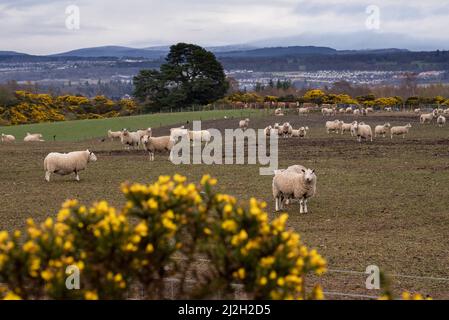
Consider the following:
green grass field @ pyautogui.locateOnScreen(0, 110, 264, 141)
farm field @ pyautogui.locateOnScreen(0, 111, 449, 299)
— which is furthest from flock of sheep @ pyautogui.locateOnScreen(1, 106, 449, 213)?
green grass field @ pyautogui.locateOnScreen(0, 110, 264, 141)

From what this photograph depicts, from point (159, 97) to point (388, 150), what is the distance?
57.0 meters

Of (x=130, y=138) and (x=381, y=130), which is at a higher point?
(x=130, y=138)

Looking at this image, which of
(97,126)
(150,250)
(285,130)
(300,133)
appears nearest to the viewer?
(150,250)

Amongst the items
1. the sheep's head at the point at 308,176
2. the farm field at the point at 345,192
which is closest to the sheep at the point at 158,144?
the farm field at the point at 345,192

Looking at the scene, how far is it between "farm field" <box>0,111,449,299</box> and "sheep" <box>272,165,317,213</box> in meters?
0.46

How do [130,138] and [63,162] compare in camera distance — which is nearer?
[63,162]

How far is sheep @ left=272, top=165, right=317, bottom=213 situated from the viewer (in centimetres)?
1927

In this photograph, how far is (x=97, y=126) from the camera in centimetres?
6569

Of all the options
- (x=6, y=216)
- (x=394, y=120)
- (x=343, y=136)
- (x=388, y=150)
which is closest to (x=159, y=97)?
(x=394, y=120)

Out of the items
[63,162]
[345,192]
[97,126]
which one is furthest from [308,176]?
[97,126]

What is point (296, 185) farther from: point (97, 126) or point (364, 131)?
point (97, 126)

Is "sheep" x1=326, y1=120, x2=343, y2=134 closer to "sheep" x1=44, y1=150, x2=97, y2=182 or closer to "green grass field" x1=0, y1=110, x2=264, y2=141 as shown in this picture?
"green grass field" x1=0, y1=110, x2=264, y2=141

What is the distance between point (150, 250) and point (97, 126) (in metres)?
61.3
